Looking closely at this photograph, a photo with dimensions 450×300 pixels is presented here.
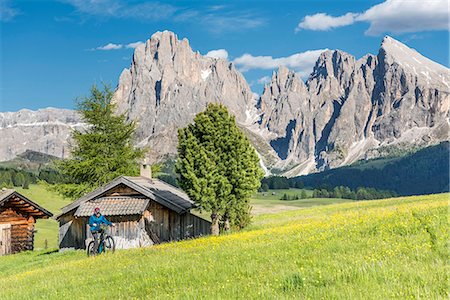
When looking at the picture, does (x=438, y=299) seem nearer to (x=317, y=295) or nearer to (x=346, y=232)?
(x=317, y=295)

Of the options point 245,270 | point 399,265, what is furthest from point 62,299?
point 399,265

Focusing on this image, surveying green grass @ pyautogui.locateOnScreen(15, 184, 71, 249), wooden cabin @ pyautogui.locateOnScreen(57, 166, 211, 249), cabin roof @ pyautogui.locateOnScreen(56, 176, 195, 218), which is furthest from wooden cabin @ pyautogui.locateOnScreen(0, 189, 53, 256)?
wooden cabin @ pyautogui.locateOnScreen(57, 166, 211, 249)

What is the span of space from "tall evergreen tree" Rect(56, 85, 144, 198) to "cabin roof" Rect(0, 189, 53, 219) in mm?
3801

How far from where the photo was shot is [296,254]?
12.4 metres

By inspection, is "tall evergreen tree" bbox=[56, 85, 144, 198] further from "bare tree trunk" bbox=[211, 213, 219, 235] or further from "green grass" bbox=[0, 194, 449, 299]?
"green grass" bbox=[0, 194, 449, 299]

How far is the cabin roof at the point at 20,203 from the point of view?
137 feet

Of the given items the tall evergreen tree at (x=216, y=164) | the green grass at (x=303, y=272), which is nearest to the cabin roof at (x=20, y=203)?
the tall evergreen tree at (x=216, y=164)

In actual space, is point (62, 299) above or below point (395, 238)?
below

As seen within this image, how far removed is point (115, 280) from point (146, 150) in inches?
1631

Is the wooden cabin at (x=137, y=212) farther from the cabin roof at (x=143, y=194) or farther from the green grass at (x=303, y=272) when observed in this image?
the green grass at (x=303, y=272)

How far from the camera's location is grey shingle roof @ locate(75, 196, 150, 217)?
33781 millimetres

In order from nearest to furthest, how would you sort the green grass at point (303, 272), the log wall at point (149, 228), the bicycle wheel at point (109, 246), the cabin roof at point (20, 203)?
the green grass at point (303, 272), the bicycle wheel at point (109, 246), the log wall at point (149, 228), the cabin roof at point (20, 203)

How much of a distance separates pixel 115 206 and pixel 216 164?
9480 mm

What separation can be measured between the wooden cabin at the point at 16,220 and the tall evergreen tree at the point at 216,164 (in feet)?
68.9
